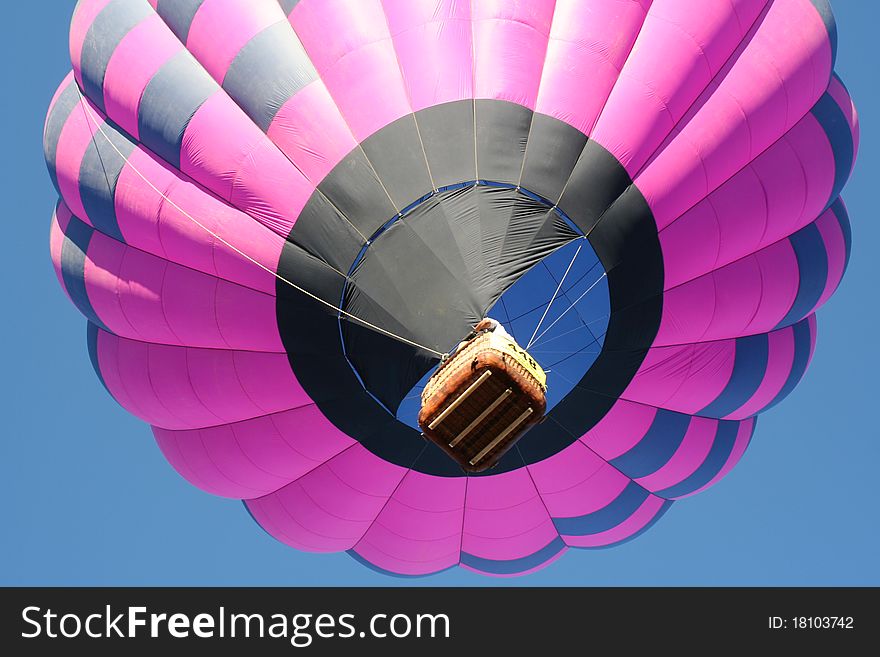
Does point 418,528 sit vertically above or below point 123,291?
below

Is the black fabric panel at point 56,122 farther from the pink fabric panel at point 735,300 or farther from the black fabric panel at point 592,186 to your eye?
the pink fabric panel at point 735,300

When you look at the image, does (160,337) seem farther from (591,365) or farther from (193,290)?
(591,365)

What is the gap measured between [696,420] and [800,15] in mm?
3863

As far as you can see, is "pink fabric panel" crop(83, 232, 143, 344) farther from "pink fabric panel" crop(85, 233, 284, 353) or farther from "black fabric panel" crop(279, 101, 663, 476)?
"black fabric panel" crop(279, 101, 663, 476)

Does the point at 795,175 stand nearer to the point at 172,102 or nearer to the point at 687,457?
the point at 687,457

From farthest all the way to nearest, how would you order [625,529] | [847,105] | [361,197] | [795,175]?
[625,529]
[847,105]
[795,175]
[361,197]

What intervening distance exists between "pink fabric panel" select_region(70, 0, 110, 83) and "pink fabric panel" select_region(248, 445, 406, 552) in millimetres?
4091

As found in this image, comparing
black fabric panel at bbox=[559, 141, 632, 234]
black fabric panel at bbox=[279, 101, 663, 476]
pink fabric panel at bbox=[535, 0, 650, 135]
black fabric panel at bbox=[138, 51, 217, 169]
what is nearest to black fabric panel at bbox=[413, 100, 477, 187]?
black fabric panel at bbox=[279, 101, 663, 476]

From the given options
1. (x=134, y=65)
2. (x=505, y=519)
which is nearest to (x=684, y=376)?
(x=505, y=519)

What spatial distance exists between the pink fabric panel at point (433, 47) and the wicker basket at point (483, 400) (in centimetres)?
205

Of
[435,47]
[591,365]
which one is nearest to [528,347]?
[591,365]

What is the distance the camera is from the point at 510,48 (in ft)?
40.1

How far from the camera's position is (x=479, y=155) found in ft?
39.0

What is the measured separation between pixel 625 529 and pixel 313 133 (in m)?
5.33
